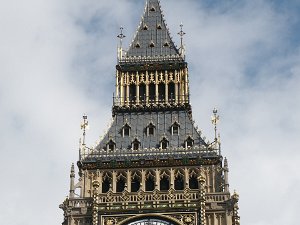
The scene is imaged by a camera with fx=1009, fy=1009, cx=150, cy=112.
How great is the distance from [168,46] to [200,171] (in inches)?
477

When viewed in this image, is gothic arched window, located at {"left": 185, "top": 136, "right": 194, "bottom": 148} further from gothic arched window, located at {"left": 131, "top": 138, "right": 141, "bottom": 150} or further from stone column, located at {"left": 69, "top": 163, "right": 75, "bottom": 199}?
stone column, located at {"left": 69, "top": 163, "right": 75, "bottom": 199}

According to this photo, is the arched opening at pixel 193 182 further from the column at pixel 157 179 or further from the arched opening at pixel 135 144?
the arched opening at pixel 135 144

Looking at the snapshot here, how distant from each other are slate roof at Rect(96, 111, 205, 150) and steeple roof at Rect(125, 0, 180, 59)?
5170 millimetres

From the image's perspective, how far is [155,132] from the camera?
6325cm

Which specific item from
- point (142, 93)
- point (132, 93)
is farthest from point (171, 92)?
point (132, 93)

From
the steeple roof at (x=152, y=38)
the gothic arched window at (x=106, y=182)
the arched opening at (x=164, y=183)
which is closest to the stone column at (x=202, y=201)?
the arched opening at (x=164, y=183)

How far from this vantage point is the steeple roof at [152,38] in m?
68.3

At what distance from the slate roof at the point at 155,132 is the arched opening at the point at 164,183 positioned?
8.34 feet

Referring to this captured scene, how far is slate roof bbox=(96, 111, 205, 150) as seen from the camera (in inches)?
2454

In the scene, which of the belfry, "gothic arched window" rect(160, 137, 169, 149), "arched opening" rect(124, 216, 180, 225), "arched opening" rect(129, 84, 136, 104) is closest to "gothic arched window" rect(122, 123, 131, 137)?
the belfry

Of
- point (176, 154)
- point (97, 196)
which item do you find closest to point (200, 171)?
point (176, 154)

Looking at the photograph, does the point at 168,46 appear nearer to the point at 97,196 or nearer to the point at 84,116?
the point at 84,116

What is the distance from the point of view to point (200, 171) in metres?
60.0

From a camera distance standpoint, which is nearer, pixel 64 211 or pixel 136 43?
pixel 64 211
